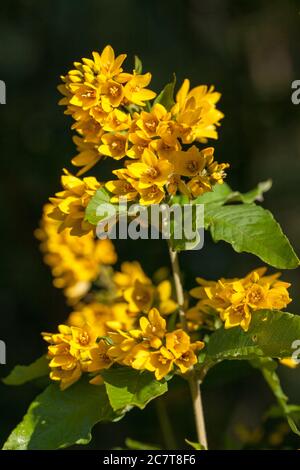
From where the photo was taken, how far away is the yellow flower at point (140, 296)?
1578 mm

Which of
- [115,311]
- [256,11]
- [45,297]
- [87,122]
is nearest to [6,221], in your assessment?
[45,297]

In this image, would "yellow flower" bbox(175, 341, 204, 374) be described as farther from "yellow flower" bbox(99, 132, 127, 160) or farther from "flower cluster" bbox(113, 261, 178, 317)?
"yellow flower" bbox(99, 132, 127, 160)

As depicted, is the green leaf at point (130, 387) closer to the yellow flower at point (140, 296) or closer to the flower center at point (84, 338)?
the flower center at point (84, 338)

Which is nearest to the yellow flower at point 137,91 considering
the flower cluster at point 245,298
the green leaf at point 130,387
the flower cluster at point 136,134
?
the flower cluster at point 136,134

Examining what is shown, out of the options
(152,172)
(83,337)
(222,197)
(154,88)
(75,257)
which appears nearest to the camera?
(152,172)

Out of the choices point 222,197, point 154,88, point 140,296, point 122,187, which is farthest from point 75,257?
point 154,88

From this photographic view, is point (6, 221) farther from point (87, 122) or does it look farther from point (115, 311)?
point (87, 122)

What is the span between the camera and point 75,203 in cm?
138

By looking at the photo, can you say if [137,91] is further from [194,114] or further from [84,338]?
[84,338]

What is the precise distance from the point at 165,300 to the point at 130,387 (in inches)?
11.6

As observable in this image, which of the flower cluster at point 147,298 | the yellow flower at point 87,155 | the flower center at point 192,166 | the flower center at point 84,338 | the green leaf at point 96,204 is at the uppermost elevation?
the yellow flower at point 87,155

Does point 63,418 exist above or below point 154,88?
below

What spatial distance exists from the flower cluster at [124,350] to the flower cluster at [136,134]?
0.19 meters
